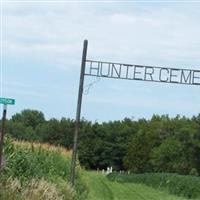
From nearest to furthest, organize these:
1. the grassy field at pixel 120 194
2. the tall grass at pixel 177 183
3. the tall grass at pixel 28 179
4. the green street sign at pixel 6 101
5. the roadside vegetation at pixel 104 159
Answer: the green street sign at pixel 6 101 → the tall grass at pixel 28 179 → the roadside vegetation at pixel 104 159 → the grassy field at pixel 120 194 → the tall grass at pixel 177 183

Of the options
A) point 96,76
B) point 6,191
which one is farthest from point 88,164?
point 6,191

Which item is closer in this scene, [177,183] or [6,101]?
[6,101]

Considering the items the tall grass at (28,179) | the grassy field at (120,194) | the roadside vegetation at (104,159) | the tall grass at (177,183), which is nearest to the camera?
the tall grass at (28,179)

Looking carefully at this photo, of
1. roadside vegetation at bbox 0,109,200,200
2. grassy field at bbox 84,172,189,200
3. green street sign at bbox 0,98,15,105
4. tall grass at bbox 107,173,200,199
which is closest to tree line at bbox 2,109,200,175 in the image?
roadside vegetation at bbox 0,109,200,200

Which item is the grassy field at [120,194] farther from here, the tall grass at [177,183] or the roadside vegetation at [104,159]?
the tall grass at [177,183]

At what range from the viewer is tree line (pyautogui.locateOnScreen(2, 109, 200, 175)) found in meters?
91.1

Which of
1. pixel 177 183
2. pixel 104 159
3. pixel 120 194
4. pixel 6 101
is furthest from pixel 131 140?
pixel 6 101

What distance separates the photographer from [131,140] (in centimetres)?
11525

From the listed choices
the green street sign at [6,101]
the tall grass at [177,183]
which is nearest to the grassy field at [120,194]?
the tall grass at [177,183]

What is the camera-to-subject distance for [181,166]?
9138cm

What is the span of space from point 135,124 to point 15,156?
11060cm

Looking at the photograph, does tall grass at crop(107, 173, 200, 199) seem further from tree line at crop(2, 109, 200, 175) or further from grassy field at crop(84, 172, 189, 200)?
tree line at crop(2, 109, 200, 175)

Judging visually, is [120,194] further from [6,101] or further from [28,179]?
[6,101]

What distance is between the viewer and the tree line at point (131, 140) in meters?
91.1
